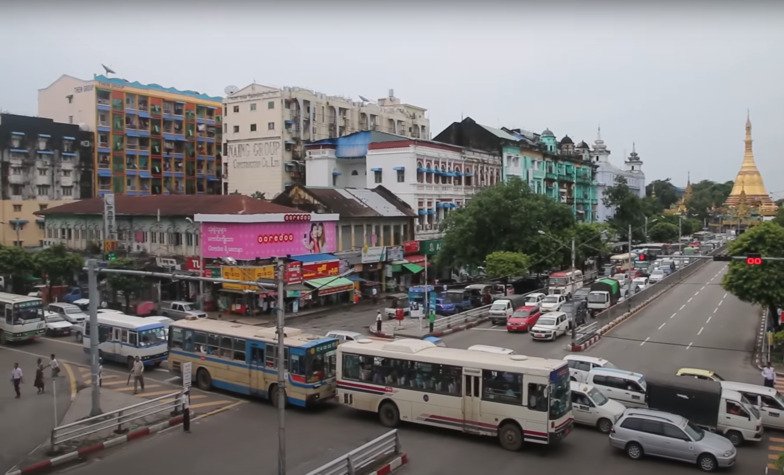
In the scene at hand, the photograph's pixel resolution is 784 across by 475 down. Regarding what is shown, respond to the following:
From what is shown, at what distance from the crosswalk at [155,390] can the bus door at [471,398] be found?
781cm

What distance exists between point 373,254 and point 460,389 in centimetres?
3184

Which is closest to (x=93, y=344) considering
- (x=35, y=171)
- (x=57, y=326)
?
(x=57, y=326)

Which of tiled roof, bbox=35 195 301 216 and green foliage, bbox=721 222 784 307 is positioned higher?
tiled roof, bbox=35 195 301 216

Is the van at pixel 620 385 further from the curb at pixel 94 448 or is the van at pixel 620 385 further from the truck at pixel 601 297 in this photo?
the truck at pixel 601 297

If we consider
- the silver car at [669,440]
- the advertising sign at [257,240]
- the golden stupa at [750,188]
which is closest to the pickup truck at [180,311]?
the advertising sign at [257,240]

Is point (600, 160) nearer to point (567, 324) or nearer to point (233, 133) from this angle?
→ point (233, 133)

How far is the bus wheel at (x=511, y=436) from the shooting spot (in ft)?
52.2

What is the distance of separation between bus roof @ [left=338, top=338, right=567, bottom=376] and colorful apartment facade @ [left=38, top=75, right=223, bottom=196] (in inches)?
2001

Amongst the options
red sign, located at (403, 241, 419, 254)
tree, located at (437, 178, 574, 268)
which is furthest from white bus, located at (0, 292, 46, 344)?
tree, located at (437, 178, 574, 268)

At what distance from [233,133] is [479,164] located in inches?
967

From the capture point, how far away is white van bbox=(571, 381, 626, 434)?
17.6 meters

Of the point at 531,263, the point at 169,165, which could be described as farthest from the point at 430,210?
the point at 169,165

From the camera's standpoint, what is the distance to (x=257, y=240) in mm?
38906

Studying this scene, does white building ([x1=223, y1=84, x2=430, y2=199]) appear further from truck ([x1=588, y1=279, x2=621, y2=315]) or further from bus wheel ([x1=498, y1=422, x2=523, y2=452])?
bus wheel ([x1=498, y1=422, x2=523, y2=452])
